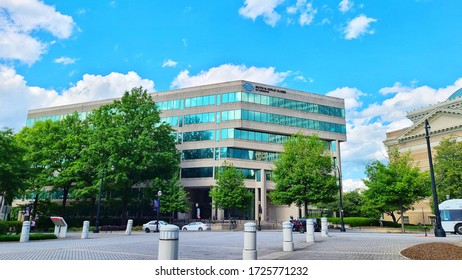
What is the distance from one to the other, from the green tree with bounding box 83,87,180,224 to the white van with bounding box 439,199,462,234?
2679 cm

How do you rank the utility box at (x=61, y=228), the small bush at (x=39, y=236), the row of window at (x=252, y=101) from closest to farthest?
the small bush at (x=39, y=236)
the utility box at (x=61, y=228)
the row of window at (x=252, y=101)

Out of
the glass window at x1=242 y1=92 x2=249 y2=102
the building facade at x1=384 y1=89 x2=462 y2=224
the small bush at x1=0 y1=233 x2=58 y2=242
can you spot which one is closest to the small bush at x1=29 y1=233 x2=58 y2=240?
the small bush at x1=0 y1=233 x2=58 y2=242

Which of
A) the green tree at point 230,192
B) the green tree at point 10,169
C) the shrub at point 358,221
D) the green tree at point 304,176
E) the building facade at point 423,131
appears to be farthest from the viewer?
the green tree at point 230,192

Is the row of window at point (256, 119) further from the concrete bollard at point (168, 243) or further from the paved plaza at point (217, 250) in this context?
the concrete bollard at point (168, 243)

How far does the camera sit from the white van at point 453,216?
2805 cm

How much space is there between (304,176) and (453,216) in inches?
554

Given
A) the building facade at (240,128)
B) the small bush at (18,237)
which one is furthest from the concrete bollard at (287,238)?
the building facade at (240,128)

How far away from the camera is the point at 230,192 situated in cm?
4231

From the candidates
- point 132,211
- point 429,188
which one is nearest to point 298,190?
point 429,188

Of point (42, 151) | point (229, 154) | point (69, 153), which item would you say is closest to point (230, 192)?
point (229, 154)

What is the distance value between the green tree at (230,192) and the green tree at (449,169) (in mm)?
22227

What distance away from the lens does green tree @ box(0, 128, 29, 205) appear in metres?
22.9

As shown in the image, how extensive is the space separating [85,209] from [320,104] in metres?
38.6

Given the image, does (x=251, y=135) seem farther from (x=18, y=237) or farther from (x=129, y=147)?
(x=18, y=237)
